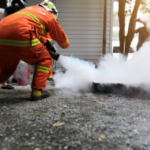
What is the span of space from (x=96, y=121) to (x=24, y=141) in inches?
26.5

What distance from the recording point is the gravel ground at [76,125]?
1.10m

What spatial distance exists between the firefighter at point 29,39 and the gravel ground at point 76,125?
19.1 inches

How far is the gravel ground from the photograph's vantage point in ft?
3.61

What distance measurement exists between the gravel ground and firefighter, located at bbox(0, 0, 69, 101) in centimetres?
49

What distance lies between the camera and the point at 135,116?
155 cm

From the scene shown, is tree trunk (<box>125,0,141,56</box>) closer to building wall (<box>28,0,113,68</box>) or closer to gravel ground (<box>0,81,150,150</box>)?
building wall (<box>28,0,113,68</box>)

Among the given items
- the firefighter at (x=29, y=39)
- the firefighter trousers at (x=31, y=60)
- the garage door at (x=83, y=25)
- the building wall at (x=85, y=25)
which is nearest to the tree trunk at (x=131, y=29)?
the building wall at (x=85, y=25)

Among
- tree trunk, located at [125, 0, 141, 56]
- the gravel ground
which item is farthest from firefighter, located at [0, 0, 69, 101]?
tree trunk, located at [125, 0, 141, 56]

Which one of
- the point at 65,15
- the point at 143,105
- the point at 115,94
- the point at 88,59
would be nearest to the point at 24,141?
the point at 143,105

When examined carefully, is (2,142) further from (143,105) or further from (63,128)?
(143,105)

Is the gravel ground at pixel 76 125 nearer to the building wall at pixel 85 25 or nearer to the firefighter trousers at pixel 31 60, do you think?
the firefighter trousers at pixel 31 60

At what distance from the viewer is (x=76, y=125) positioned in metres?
1.38

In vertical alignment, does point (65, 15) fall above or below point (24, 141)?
above

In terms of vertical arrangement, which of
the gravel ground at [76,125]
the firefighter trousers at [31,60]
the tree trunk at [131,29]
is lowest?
the gravel ground at [76,125]
